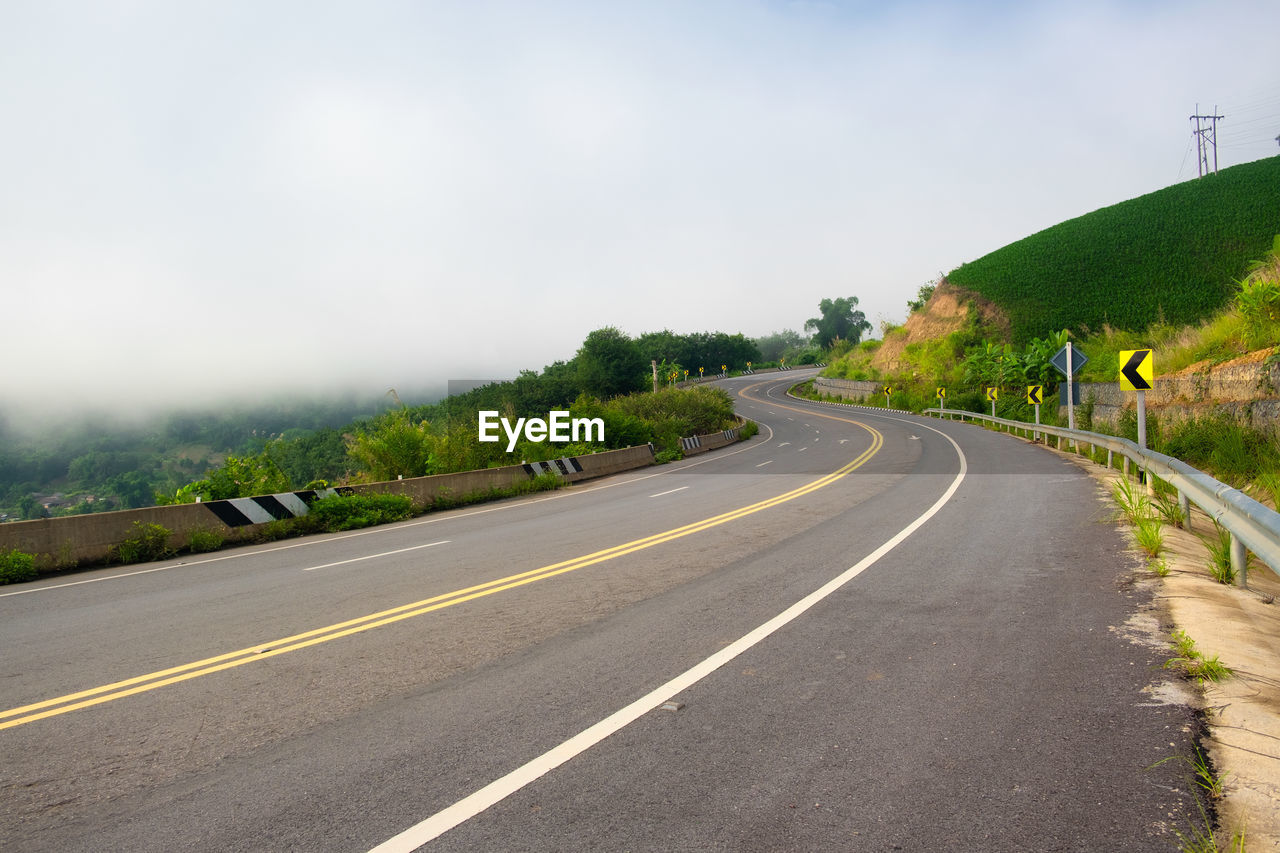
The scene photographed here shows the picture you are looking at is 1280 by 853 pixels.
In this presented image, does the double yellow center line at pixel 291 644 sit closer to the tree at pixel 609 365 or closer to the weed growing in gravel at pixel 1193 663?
the weed growing in gravel at pixel 1193 663

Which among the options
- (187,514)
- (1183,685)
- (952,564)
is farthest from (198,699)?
(187,514)

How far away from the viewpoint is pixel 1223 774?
135 inches

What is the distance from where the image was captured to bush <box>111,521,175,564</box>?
12.6 m

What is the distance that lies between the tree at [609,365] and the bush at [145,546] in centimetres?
7243

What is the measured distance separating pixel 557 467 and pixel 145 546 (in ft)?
42.4

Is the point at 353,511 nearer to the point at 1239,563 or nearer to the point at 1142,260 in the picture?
the point at 1239,563

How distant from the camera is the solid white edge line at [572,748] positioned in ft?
10.8

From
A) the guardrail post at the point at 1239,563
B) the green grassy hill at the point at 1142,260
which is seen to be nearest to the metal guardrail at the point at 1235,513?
the guardrail post at the point at 1239,563

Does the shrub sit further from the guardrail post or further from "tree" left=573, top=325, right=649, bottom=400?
"tree" left=573, top=325, right=649, bottom=400

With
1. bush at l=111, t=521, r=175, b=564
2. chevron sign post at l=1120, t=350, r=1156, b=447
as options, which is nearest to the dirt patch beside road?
chevron sign post at l=1120, t=350, r=1156, b=447

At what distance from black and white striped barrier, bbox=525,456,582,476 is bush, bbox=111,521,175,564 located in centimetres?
1097

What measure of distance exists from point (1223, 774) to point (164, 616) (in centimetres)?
902

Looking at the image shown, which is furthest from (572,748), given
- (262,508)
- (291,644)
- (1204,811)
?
(262,508)

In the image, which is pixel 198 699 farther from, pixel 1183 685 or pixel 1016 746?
pixel 1183 685
